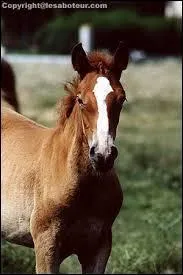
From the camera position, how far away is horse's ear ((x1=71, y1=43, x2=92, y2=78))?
15.7 feet

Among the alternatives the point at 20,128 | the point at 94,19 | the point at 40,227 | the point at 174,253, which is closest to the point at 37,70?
the point at 94,19

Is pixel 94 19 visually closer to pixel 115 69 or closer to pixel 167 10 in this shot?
pixel 167 10

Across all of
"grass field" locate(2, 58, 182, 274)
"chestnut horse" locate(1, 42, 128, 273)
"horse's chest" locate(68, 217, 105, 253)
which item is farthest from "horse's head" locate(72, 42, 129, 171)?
"grass field" locate(2, 58, 182, 274)

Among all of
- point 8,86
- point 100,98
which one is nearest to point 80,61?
point 100,98

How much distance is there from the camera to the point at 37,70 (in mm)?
18375

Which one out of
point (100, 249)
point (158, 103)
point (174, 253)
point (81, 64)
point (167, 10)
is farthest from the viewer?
point (167, 10)

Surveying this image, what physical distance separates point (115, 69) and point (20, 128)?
1.58 m

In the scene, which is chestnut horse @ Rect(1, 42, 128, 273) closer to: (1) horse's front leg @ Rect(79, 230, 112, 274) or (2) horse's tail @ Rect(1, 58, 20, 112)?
(1) horse's front leg @ Rect(79, 230, 112, 274)

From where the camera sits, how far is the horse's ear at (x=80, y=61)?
15.7 ft

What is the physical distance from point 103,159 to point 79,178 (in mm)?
700

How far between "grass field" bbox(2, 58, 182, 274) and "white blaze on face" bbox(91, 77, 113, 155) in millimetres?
3050

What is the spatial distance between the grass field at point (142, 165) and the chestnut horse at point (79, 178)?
2.04 metres

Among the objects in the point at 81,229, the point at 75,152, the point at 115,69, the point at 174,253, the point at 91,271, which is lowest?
the point at 174,253
